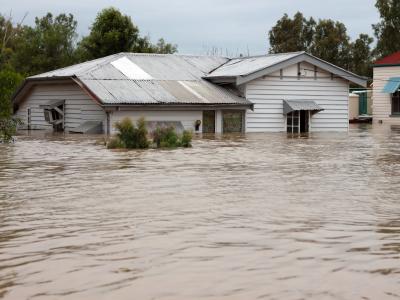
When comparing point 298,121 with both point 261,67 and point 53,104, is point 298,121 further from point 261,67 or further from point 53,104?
point 53,104

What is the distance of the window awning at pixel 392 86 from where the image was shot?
51375mm

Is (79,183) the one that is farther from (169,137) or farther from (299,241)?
(169,137)

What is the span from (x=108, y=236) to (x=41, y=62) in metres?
44.9

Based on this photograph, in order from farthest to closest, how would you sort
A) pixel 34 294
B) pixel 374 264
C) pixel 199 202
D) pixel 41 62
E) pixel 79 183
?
pixel 41 62, pixel 79 183, pixel 199 202, pixel 374 264, pixel 34 294

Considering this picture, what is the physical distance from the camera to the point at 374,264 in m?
7.79

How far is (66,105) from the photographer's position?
1496 inches

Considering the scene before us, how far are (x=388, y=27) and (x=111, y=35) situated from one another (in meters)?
26.2

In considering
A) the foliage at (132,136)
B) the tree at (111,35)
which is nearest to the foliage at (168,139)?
the foliage at (132,136)

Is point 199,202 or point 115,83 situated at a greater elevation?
point 115,83

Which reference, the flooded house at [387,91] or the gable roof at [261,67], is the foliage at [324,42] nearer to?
the flooded house at [387,91]

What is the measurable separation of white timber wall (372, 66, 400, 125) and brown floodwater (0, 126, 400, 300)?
35409 millimetres

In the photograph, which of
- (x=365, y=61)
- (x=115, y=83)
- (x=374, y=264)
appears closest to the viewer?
(x=374, y=264)

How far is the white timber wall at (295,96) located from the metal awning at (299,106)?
26 centimetres

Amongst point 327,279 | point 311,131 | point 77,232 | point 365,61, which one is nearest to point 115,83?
point 311,131
